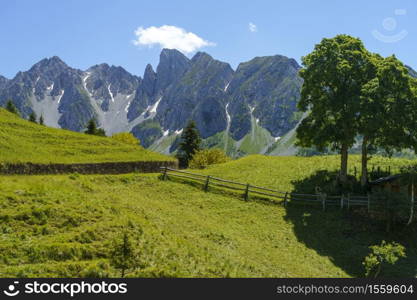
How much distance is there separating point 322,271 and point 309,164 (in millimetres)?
24775

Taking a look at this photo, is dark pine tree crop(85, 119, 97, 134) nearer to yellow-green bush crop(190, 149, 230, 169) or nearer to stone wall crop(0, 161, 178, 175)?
yellow-green bush crop(190, 149, 230, 169)

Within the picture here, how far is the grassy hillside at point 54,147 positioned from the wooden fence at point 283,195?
38.9ft

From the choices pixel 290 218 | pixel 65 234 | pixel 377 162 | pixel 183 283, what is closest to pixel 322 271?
pixel 290 218

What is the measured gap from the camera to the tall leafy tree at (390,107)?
3344 cm

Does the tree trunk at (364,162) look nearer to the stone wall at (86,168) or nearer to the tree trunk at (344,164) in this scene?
the tree trunk at (344,164)

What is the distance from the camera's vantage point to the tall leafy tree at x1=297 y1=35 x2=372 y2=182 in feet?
119

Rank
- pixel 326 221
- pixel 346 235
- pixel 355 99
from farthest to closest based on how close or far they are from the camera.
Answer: pixel 355 99 < pixel 326 221 < pixel 346 235

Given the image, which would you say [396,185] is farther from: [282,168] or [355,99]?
[282,168]

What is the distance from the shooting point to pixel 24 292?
39.0 feet

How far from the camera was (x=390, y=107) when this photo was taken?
3366cm

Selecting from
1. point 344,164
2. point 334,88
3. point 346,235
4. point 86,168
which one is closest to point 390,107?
point 334,88

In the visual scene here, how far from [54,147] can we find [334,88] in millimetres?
35335

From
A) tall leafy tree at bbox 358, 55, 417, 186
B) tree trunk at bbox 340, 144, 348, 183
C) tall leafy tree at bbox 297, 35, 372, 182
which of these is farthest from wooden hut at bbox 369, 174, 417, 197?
tall leafy tree at bbox 297, 35, 372, 182

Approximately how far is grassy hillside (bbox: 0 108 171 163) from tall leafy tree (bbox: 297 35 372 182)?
72.2 ft
